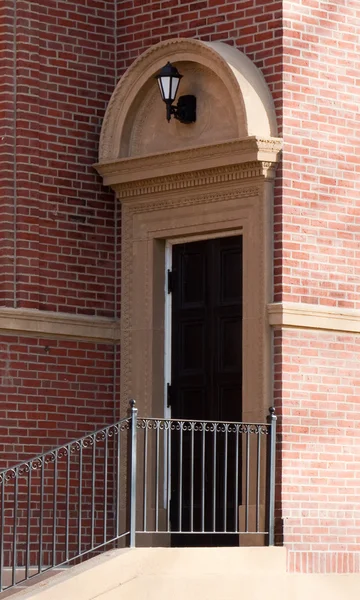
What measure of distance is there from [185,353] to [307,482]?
1.59 m

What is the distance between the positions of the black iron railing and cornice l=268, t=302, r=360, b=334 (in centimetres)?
72

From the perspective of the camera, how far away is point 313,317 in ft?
35.3

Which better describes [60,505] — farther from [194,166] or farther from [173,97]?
[173,97]

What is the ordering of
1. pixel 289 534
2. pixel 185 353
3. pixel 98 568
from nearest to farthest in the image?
pixel 98 568, pixel 289 534, pixel 185 353

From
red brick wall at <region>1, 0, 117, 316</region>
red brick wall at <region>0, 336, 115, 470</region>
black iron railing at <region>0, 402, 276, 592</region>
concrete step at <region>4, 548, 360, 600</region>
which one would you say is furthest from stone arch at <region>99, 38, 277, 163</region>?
concrete step at <region>4, 548, 360, 600</region>

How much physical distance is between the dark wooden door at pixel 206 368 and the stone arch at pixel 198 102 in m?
0.85

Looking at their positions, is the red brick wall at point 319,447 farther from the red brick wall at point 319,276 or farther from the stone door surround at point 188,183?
the stone door surround at point 188,183

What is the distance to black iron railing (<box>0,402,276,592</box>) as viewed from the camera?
1043cm

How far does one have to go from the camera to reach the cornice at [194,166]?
35.3 ft

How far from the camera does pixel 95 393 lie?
38.5ft

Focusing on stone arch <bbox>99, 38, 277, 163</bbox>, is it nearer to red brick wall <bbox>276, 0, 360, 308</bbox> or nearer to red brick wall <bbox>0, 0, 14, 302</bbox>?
red brick wall <bbox>276, 0, 360, 308</bbox>

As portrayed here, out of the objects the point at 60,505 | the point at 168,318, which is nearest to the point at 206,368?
the point at 168,318

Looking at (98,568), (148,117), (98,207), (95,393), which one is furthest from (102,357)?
(98,568)

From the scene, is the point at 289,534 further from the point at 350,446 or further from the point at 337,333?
the point at 337,333
